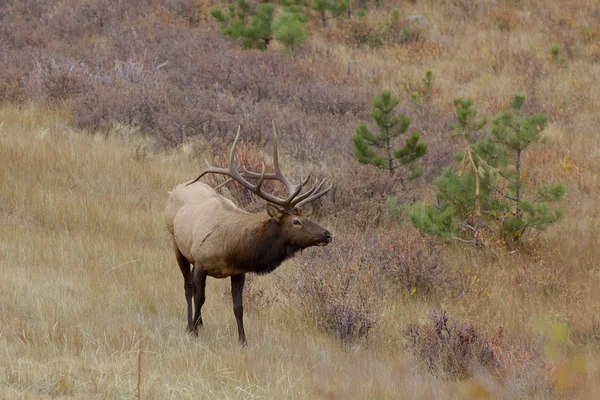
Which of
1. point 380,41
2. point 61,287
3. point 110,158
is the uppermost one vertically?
point 61,287

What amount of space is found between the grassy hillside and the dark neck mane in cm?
60

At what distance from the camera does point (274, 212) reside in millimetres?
6094

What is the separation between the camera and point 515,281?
9055 mm

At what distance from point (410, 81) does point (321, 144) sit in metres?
5.32

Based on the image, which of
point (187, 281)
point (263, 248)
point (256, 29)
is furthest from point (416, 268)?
point (256, 29)

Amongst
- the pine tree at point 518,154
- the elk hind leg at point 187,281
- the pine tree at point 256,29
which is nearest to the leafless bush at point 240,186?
the pine tree at point 518,154

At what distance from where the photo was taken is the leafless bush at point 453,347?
6449 millimetres

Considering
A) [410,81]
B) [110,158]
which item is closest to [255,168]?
[110,158]

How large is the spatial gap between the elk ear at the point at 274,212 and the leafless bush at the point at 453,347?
153 cm

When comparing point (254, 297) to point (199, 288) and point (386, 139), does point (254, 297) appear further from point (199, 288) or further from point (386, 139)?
point (386, 139)

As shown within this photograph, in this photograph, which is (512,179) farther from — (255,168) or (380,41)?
(380,41)

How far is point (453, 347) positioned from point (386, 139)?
4.90 meters

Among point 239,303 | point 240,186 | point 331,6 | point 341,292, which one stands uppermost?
point 239,303

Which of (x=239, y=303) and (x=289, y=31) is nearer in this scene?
(x=239, y=303)
